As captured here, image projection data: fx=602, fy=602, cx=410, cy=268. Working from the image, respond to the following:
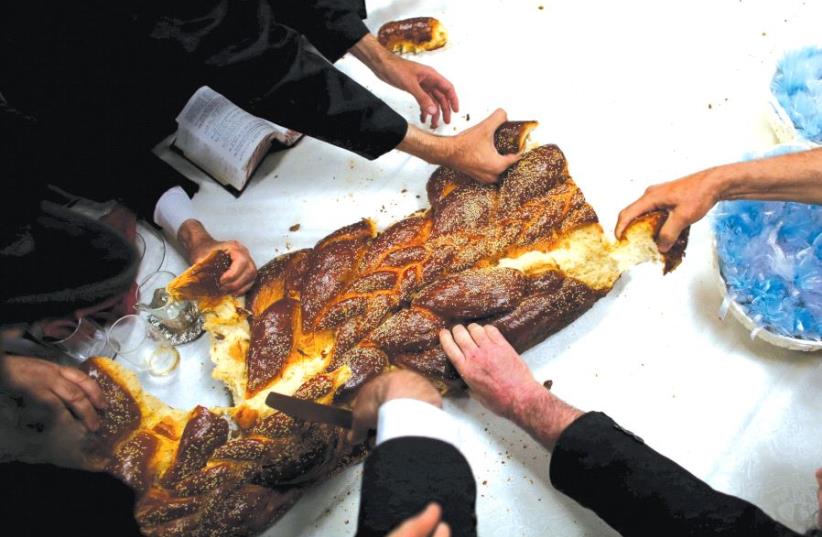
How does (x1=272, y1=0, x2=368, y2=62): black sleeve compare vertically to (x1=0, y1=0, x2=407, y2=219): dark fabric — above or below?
above

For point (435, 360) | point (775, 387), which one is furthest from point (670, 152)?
point (435, 360)

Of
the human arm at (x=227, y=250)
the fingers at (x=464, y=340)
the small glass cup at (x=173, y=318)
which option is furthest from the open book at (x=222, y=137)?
the fingers at (x=464, y=340)

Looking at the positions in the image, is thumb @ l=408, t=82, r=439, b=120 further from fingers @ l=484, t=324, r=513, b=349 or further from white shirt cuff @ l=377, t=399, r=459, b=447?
white shirt cuff @ l=377, t=399, r=459, b=447

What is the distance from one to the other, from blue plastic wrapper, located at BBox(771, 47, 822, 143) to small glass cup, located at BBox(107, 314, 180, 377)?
2.12 meters

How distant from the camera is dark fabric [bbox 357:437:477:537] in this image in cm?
105

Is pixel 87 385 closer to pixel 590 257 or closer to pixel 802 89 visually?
pixel 590 257

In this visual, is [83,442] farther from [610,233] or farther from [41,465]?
[610,233]

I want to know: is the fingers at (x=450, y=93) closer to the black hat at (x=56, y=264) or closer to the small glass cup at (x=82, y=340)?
the black hat at (x=56, y=264)

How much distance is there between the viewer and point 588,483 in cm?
135

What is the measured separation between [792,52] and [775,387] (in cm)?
111

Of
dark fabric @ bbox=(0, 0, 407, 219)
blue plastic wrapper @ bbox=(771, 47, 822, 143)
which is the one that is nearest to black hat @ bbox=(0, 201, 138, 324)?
dark fabric @ bbox=(0, 0, 407, 219)

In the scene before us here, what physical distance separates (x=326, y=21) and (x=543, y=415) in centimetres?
134

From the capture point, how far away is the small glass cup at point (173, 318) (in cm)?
187

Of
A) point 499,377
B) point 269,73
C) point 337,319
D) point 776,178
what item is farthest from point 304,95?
point 776,178
